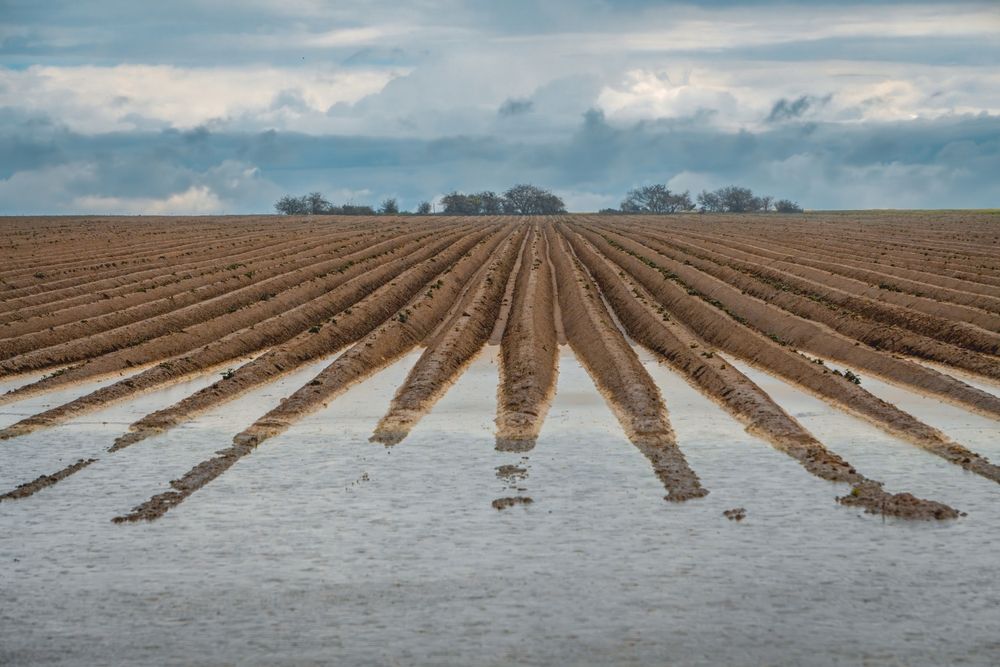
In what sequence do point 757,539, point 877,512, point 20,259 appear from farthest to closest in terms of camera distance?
point 20,259
point 877,512
point 757,539

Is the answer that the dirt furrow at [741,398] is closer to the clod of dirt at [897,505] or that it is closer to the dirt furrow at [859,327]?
the clod of dirt at [897,505]

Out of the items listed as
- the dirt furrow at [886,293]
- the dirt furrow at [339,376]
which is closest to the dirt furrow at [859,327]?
the dirt furrow at [886,293]

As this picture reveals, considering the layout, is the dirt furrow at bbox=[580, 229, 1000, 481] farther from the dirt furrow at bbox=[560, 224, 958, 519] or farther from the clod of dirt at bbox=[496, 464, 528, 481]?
the clod of dirt at bbox=[496, 464, 528, 481]

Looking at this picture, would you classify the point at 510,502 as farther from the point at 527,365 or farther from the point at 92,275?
the point at 92,275

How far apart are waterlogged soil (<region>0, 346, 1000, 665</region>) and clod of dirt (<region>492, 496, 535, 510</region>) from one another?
0.34 feet

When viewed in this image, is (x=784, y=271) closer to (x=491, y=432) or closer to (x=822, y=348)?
(x=822, y=348)

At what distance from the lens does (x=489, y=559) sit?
12.6 m

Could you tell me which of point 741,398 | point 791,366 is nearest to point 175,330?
point 791,366

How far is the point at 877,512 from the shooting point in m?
14.2

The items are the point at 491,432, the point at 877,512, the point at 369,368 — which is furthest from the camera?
the point at 369,368

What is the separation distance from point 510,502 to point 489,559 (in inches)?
89.2

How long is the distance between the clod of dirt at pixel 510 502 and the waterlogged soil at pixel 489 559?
10 cm

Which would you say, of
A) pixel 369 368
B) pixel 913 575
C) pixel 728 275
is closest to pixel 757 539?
pixel 913 575

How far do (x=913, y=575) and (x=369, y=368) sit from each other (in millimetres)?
16823
